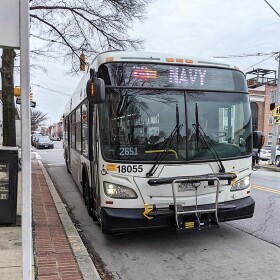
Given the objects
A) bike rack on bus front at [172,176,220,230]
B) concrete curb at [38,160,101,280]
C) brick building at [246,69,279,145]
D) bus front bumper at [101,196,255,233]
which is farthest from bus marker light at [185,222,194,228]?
brick building at [246,69,279,145]

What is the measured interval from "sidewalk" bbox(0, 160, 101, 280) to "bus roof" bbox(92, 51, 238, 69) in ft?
8.83

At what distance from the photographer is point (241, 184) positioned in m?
5.51

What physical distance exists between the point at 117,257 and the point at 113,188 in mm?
984

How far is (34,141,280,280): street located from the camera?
437 cm

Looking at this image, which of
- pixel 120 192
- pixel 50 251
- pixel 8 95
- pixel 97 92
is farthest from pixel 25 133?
pixel 8 95

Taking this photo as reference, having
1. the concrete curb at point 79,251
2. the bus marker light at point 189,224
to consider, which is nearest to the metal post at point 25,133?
the concrete curb at point 79,251

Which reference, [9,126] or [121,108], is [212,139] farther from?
[9,126]

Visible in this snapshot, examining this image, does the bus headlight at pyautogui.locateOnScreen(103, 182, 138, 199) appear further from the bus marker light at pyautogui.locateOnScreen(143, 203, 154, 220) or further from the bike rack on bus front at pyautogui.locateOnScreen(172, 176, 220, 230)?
the bike rack on bus front at pyautogui.locateOnScreen(172, 176, 220, 230)

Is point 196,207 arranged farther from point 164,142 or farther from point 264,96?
point 264,96

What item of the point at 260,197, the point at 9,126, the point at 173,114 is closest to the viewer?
the point at 173,114

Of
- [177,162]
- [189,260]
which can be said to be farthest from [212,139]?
[189,260]

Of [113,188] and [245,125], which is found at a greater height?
[245,125]

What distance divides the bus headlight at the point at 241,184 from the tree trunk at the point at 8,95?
396 inches

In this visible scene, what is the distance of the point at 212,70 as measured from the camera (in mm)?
5453
